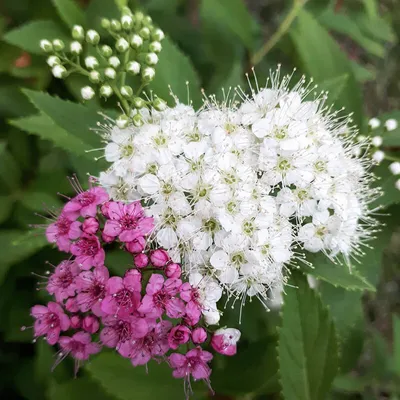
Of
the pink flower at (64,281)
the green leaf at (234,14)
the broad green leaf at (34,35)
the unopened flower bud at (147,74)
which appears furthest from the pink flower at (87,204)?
the green leaf at (234,14)

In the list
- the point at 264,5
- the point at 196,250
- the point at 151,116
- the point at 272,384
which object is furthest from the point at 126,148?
the point at 264,5

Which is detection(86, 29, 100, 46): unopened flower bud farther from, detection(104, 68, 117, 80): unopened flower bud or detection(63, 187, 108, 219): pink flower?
detection(63, 187, 108, 219): pink flower

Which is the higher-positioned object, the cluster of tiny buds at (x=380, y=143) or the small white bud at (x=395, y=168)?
the cluster of tiny buds at (x=380, y=143)

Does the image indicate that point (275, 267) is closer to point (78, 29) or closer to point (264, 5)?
point (78, 29)

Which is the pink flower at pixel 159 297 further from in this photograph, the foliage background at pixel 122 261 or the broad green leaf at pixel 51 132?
the broad green leaf at pixel 51 132

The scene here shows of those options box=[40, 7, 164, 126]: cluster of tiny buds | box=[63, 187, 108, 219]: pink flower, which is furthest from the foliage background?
box=[63, 187, 108, 219]: pink flower

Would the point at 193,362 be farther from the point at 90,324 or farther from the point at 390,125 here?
the point at 390,125

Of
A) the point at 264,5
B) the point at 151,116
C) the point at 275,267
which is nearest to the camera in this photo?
the point at 275,267

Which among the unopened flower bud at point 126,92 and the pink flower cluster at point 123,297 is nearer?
the pink flower cluster at point 123,297
